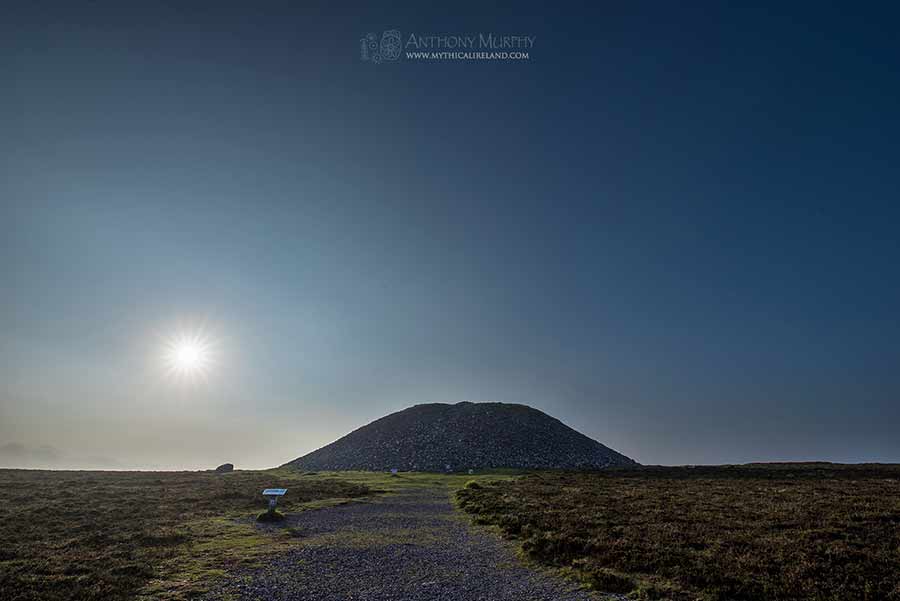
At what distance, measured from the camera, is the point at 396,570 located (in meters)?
17.9

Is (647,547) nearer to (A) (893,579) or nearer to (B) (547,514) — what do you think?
(A) (893,579)

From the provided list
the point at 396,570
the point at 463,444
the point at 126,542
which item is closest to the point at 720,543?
the point at 396,570

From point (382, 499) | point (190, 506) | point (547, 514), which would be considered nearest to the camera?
point (547, 514)

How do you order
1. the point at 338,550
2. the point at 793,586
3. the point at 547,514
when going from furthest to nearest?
1. the point at 547,514
2. the point at 338,550
3. the point at 793,586

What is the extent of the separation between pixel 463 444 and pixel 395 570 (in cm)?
8628

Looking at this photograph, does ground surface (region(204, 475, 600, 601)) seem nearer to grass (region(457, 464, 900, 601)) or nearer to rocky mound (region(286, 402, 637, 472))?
grass (region(457, 464, 900, 601))

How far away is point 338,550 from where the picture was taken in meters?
21.4

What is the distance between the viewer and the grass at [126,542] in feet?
51.2

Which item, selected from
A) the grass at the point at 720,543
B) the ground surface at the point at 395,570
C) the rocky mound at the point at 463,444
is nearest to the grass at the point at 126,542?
the ground surface at the point at 395,570

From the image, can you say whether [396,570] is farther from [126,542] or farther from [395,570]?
[126,542]

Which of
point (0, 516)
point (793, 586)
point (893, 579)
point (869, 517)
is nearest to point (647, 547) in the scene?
point (793, 586)

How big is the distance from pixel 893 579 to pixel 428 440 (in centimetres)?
9580

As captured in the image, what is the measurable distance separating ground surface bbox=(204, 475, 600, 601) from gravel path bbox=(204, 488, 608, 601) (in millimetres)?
31

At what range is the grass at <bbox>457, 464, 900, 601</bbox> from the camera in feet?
47.3
